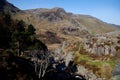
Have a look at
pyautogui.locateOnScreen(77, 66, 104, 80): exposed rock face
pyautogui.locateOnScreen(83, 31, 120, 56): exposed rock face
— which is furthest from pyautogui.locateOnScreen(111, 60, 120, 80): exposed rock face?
pyautogui.locateOnScreen(83, 31, 120, 56): exposed rock face

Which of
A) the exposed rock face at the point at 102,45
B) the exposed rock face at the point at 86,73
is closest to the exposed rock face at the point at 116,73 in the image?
the exposed rock face at the point at 86,73

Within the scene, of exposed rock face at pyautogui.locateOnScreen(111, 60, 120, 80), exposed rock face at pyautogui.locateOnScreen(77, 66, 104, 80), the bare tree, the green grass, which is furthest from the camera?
exposed rock face at pyautogui.locateOnScreen(77, 66, 104, 80)

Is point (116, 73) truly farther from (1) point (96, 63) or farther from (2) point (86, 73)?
(1) point (96, 63)

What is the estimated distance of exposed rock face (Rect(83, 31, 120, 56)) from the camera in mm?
91062

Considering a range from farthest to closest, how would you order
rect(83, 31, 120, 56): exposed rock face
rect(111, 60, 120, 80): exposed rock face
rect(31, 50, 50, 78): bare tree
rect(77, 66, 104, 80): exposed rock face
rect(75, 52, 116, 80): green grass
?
rect(83, 31, 120, 56): exposed rock face, rect(77, 66, 104, 80): exposed rock face, rect(75, 52, 116, 80): green grass, rect(31, 50, 50, 78): bare tree, rect(111, 60, 120, 80): exposed rock face

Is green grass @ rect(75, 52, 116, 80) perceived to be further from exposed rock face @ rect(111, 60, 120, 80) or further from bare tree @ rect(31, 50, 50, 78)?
exposed rock face @ rect(111, 60, 120, 80)

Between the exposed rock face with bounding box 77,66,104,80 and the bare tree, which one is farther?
the exposed rock face with bounding box 77,66,104,80

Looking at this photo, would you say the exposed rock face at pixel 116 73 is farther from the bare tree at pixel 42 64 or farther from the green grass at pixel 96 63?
the green grass at pixel 96 63

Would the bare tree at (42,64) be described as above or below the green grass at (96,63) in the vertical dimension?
above

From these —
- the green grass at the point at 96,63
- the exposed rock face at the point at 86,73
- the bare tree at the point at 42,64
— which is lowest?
the exposed rock face at the point at 86,73

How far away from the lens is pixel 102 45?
304 ft

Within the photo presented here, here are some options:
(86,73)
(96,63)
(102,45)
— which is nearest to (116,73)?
(86,73)

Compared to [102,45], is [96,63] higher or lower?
lower

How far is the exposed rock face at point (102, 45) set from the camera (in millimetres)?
91062
